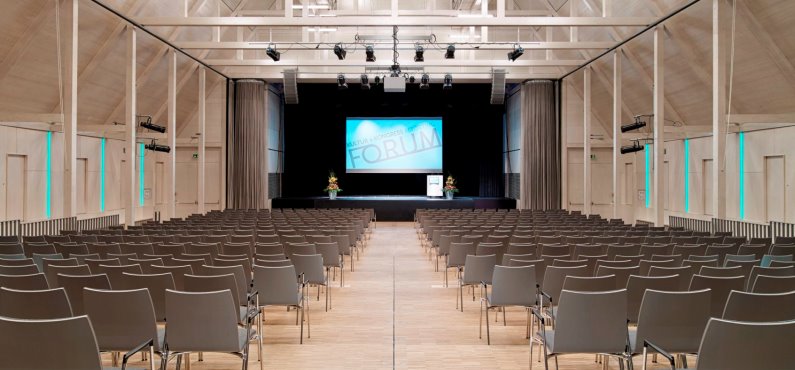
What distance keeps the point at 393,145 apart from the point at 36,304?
21459 mm

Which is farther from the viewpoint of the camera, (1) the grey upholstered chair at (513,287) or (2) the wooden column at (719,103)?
(2) the wooden column at (719,103)

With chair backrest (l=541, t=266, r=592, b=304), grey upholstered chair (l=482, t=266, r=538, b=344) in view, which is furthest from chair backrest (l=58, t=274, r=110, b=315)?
chair backrest (l=541, t=266, r=592, b=304)

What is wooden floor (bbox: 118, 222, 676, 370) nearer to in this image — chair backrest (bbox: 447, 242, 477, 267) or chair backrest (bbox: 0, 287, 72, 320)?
chair backrest (bbox: 447, 242, 477, 267)

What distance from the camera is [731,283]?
176 inches

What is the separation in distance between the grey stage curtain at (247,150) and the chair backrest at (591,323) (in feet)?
62.6

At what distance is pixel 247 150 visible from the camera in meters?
21.9

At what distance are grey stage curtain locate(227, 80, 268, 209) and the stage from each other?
1.56 m

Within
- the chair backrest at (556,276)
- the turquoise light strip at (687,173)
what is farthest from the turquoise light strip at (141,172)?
the chair backrest at (556,276)

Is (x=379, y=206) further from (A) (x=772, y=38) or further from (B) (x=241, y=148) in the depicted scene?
(A) (x=772, y=38)

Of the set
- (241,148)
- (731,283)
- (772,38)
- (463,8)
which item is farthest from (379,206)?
(731,283)

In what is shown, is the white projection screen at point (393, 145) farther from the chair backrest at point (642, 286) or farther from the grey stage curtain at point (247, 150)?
the chair backrest at point (642, 286)

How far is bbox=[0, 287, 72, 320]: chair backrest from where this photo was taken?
3.72 m

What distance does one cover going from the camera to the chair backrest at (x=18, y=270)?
502cm

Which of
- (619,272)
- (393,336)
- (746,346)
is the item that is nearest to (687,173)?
(619,272)
